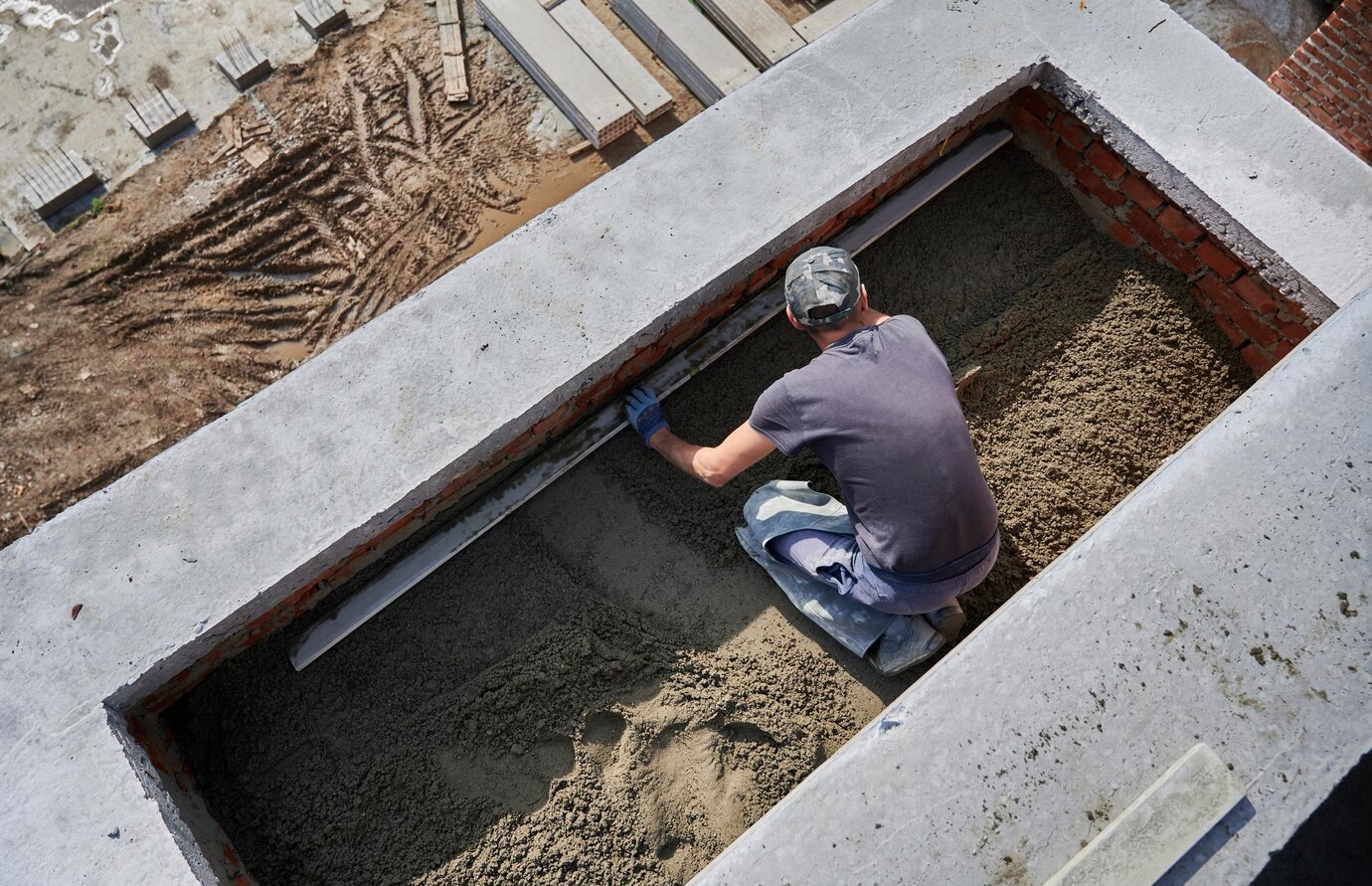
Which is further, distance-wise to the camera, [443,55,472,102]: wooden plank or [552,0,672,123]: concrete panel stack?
[443,55,472,102]: wooden plank

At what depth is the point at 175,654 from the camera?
2.45 m

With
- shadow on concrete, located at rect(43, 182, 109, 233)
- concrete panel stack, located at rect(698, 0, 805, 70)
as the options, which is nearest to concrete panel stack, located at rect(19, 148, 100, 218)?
shadow on concrete, located at rect(43, 182, 109, 233)

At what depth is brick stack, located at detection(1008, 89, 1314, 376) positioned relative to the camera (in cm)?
310

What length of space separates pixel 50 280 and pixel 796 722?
4.93m

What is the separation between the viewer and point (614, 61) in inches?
207

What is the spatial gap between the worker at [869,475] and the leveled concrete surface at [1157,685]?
1.02 ft

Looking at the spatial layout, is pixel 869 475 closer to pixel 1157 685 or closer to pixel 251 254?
pixel 1157 685

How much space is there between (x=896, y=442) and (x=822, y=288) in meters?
0.56

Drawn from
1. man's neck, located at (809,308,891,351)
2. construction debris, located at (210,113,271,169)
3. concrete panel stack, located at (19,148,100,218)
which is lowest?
man's neck, located at (809,308,891,351)

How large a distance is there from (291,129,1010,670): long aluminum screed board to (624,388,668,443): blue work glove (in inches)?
2.3

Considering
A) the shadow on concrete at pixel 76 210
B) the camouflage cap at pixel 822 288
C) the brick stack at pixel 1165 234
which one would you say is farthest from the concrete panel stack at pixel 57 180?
the brick stack at pixel 1165 234

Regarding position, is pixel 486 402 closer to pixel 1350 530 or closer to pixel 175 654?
pixel 175 654

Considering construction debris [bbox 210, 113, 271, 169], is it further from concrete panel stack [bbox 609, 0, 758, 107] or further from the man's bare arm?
the man's bare arm

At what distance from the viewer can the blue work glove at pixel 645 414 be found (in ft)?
10.1
